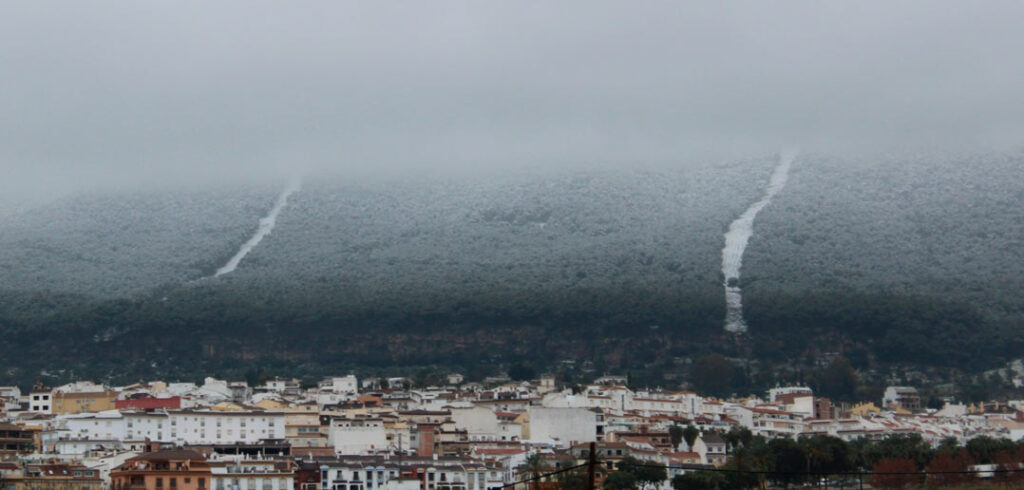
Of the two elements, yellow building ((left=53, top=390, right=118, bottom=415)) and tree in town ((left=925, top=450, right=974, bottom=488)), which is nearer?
tree in town ((left=925, top=450, right=974, bottom=488))

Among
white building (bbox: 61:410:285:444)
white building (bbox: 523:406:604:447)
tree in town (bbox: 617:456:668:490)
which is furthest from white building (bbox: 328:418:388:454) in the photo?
tree in town (bbox: 617:456:668:490)

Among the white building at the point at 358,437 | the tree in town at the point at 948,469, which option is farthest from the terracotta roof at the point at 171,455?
the tree in town at the point at 948,469

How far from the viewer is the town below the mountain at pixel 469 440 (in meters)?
77.2

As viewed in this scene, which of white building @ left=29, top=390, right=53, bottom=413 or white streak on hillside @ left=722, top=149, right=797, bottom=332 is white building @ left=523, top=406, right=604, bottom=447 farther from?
white streak on hillside @ left=722, top=149, right=797, bottom=332

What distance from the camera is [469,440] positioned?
3659 inches

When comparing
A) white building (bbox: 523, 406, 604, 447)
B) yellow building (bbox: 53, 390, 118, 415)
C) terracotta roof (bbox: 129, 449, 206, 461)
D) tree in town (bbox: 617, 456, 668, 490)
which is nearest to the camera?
terracotta roof (bbox: 129, 449, 206, 461)

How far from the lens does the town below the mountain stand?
77250 mm

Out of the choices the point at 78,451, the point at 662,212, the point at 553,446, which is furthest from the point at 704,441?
the point at 662,212

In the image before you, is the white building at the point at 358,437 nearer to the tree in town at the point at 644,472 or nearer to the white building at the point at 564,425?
the white building at the point at 564,425

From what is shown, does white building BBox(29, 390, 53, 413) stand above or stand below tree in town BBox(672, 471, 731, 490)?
above

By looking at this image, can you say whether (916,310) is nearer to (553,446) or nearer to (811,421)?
(811,421)

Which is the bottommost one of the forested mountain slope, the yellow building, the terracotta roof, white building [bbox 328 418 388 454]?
the terracotta roof

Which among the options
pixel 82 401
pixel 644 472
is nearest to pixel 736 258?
pixel 82 401

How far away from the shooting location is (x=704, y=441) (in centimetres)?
9181
